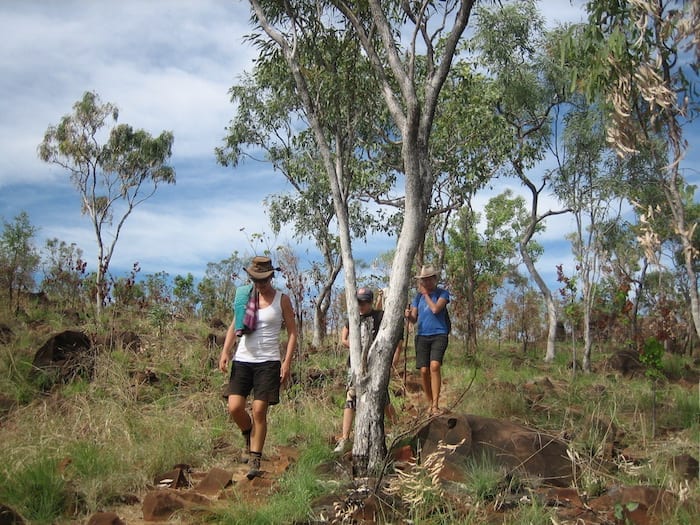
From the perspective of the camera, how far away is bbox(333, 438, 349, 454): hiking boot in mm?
6070

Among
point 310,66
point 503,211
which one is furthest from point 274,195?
point 310,66

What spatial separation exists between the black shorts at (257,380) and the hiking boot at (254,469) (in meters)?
0.48

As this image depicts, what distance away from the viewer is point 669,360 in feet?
50.0

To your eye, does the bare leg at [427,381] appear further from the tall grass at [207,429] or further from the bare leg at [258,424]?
the bare leg at [258,424]

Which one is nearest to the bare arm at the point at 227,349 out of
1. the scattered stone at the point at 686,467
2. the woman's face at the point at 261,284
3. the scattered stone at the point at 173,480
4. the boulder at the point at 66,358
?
the woman's face at the point at 261,284

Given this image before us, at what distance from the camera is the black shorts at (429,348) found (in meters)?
7.05

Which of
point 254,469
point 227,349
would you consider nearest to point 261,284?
point 227,349

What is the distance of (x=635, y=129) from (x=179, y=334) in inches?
350

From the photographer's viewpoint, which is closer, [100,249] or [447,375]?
[447,375]

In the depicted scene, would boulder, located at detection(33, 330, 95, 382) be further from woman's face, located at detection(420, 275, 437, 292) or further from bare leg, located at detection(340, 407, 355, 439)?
woman's face, located at detection(420, 275, 437, 292)

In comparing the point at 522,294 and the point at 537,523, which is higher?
the point at 522,294

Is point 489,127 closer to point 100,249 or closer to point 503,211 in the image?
point 503,211

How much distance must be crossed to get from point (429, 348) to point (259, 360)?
2183 millimetres

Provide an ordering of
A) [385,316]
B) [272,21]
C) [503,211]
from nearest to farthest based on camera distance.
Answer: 1. [385,316]
2. [272,21]
3. [503,211]
